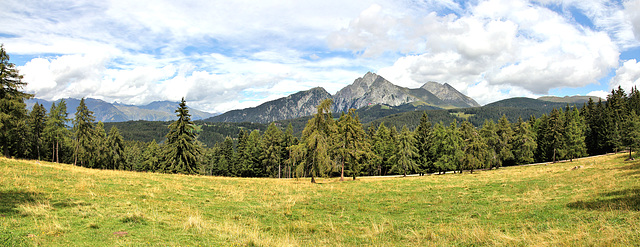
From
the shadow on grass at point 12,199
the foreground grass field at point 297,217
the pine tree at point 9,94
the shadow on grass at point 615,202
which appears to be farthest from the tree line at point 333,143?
the shadow on grass at point 615,202

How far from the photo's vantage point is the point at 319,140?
3456 centimetres

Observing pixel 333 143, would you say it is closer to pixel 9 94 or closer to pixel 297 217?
pixel 297 217

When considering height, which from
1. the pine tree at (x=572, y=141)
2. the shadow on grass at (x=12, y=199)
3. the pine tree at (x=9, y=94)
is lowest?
the shadow on grass at (x=12, y=199)

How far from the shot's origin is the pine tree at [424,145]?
59656 millimetres

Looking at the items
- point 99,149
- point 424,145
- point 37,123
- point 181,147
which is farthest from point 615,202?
point 37,123

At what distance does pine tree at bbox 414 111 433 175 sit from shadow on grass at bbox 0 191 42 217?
56832 millimetres

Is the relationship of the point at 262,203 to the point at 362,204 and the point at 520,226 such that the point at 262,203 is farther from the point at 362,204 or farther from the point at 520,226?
the point at 520,226

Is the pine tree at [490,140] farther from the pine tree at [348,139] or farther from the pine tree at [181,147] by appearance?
the pine tree at [181,147]

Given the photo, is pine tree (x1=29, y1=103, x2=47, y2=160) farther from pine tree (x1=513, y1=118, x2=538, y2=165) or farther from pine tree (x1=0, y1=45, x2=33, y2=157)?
pine tree (x1=513, y1=118, x2=538, y2=165)

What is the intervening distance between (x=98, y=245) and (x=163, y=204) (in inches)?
284

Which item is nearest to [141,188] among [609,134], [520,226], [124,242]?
[124,242]

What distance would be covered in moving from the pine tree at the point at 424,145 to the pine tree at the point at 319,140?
102 feet

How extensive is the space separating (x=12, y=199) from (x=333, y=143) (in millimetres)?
29377

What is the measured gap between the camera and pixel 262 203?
1850 cm
